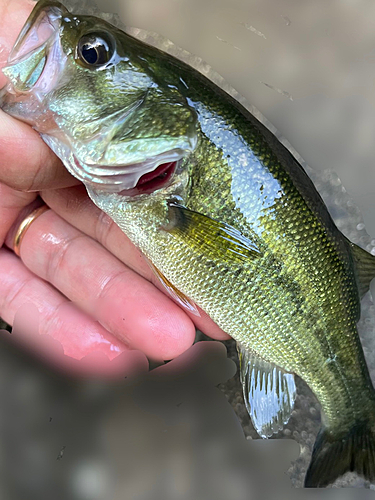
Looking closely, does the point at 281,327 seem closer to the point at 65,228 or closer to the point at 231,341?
the point at 231,341

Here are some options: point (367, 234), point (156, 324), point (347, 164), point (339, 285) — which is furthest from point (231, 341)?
point (347, 164)

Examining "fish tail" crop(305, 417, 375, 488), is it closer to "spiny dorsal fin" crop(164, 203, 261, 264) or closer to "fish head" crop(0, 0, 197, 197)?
"spiny dorsal fin" crop(164, 203, 261, 264)

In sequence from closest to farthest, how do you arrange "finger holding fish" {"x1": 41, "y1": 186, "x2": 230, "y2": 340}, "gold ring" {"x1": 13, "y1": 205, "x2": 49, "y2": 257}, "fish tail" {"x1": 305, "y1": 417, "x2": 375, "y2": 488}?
1. "fish tail" {"x1": 305, "y1": 417, "x2": 375, "y2": 488}
2. "finger holding fish" {"x1": 41, "y1": 186, "x2": 230, "y2": 340}
3. "gold ring" {"x1": 13, "y1": 205, "x2": 49, "y2": 257}

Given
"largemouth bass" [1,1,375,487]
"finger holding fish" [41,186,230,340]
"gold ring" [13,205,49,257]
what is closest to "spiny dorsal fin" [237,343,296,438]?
"largemouth bass" [1,1,375,487]

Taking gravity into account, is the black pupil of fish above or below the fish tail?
above

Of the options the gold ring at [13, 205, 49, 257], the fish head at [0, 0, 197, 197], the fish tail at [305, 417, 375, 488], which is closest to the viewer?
the fish head at [0, 0, 197, 197]

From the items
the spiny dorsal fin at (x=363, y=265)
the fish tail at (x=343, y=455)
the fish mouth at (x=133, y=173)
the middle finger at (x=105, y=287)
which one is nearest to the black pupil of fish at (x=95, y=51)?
the fish mouth at (x=133, y=173)
